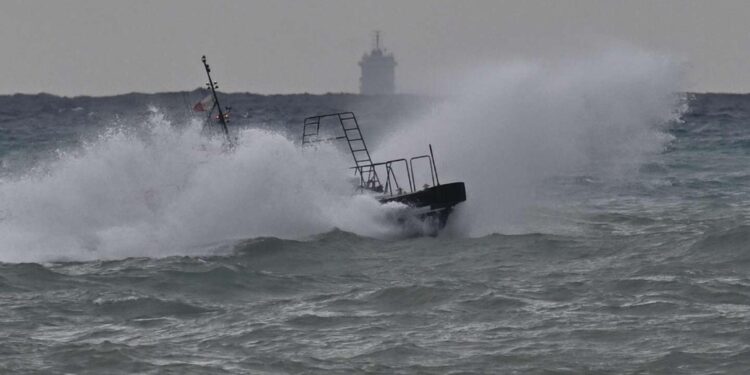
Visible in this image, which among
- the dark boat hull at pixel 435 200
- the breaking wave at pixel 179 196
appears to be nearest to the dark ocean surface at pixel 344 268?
the breaking wave at pixel 179 196

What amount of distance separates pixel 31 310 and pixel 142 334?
6.94 feet

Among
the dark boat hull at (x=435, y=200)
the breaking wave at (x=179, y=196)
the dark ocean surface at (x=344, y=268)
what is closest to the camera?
the dark ocean surface at (x=344, y=268)

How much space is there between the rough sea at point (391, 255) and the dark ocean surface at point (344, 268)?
2.0 inches

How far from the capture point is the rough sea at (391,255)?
565 inches

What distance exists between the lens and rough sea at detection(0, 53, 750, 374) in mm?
14344

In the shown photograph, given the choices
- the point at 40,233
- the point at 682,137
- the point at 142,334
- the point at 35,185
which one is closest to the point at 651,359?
the point at 142,334

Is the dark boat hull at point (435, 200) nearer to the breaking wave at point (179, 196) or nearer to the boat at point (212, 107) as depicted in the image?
the breaking wave at point (179, 196)

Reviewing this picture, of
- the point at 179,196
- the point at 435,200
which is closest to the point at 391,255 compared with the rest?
the point at 435,200

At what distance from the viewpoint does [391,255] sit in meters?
21.2

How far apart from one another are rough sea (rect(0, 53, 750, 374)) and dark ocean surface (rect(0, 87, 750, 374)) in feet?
0.17

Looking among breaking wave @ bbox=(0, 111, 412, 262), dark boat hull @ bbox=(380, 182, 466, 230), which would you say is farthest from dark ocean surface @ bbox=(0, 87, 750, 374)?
dark boat hull @ bbox=(380, 182, 466, 230)

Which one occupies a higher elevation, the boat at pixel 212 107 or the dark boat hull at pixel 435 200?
the boat at pixel 212 107

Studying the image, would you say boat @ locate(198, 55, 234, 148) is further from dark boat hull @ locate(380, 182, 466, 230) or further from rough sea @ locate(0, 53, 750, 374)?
dark boat hull @ locate(380, 182, 466, 230)

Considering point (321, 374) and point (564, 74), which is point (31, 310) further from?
point (564, 74)
